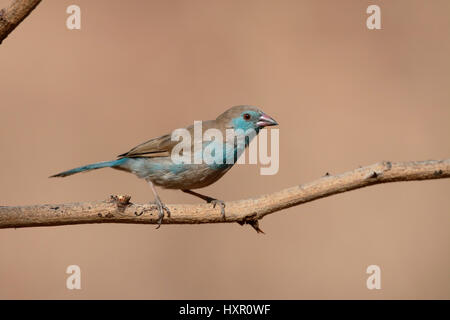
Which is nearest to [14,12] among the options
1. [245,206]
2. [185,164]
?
[245,206]

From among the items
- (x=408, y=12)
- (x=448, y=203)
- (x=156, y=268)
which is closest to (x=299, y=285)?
(x=156, y=268)

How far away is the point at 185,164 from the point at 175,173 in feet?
0.32

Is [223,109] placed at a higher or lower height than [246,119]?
higher

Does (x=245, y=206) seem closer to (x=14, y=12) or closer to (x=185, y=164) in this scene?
(x=185, y=164)

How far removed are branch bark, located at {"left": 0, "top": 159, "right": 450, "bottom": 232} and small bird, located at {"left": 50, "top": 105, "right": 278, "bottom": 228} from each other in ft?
2.10

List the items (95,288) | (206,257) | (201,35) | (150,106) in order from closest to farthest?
(95,288)
(206,257)
(150,106)
(201,35)

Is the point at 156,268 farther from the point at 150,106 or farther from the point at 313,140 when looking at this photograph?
the point at 313,140

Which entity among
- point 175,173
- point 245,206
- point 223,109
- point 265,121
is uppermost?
point 223,109

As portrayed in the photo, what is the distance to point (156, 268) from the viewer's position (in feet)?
21.1

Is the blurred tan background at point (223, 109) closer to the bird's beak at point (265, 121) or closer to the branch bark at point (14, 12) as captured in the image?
the bird's beak at point (265, 121)

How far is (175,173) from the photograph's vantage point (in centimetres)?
420

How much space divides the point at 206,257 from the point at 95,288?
3.95 feet

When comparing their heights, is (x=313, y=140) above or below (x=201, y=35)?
below

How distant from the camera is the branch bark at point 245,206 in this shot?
3150 mm
